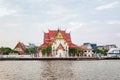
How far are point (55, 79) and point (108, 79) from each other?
4.40m

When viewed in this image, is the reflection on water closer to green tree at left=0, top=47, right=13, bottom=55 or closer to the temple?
the temple

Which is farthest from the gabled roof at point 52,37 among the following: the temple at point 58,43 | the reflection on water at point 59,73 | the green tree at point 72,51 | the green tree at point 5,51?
the reflection on water at point 59,73

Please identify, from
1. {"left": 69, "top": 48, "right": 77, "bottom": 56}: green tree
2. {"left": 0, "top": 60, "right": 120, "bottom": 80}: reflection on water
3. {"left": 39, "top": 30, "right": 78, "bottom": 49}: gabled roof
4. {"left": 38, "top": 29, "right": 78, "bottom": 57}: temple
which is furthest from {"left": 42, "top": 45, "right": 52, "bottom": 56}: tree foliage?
{"left": 0, "top": 60, "right": 120, "bottom": 80}: reflection on water

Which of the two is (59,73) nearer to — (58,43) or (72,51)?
(58,43)

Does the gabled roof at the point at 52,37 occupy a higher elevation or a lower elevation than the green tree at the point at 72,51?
higher

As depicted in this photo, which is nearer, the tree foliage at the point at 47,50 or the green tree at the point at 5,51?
the tree foliage at the point at 47,50

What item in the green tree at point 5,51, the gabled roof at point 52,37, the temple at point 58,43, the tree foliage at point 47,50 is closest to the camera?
the tree foliage at point 47,50

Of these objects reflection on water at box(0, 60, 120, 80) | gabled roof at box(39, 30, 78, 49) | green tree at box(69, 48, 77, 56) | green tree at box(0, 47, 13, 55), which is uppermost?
gabled roof at box(39, 30, 78, 49)

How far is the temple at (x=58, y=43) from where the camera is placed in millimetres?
95688

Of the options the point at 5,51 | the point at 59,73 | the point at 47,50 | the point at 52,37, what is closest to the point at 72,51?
the point at 52,37

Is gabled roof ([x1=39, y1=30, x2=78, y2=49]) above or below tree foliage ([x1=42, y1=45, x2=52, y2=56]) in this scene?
above

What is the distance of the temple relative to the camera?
95688 millimetres

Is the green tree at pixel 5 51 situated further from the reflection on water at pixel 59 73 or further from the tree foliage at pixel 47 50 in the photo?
the reflection on water at pixel 59 73

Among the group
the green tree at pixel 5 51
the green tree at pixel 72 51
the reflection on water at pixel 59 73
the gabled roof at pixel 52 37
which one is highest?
the gabled roof at pixel 52 37
